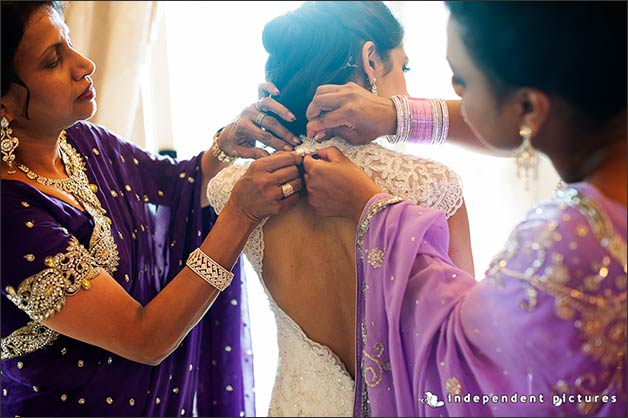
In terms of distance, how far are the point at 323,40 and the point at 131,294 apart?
0.68 m

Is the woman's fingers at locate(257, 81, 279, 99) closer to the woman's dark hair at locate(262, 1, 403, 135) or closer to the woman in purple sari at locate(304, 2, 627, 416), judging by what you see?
the woman's dark hair at locate(262, 1, 403, 135)

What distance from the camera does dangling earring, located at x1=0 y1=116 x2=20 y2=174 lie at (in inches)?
50.5

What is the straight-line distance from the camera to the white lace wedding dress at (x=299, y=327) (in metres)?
1.12

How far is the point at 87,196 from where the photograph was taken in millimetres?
1399

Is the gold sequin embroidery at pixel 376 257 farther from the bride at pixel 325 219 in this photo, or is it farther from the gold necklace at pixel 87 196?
the gold necklace at pixel 87 196

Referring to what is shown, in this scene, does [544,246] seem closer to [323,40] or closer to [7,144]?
[323,40]

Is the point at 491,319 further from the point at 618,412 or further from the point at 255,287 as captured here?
the point at 255,287

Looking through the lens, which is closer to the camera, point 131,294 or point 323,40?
point 323,40

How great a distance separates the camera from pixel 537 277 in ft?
2.59

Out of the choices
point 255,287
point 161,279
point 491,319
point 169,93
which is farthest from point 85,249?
point 169,93

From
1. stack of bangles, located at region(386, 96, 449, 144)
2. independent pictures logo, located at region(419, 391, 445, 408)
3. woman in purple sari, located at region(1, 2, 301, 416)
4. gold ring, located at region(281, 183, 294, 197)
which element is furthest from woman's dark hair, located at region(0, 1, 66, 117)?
independent pictures logo, located at region(419, 391, 445, 408)

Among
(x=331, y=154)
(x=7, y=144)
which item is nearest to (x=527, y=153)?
(x=331, y=154)

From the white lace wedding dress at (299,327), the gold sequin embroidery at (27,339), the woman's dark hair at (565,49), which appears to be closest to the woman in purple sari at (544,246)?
the woman's dark hair at (565,49)

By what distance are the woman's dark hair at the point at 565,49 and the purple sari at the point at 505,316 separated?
121mm
